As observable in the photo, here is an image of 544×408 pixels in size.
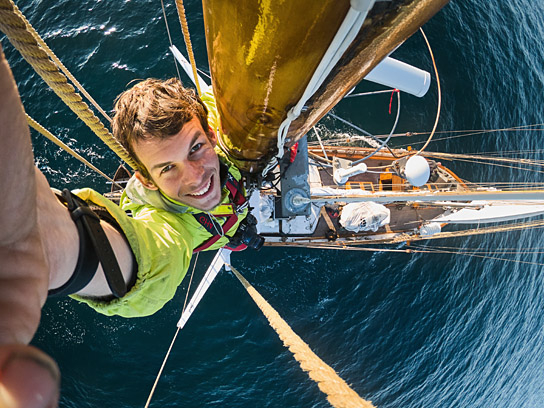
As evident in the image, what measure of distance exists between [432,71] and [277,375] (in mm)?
13225

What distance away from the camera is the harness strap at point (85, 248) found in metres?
1.47

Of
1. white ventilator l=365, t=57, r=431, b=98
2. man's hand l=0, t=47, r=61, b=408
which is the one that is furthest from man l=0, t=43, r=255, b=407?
white ventilator l=365, t=57, r=431, b=98

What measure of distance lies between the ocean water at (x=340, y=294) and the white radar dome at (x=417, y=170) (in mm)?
4991

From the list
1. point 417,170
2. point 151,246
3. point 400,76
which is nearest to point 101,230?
point 151,246

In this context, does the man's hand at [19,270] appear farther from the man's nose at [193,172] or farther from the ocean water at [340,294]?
the ocean water at [340,294]

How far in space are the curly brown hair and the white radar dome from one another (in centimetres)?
571

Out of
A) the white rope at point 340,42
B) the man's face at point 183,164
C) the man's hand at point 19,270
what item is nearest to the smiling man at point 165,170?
the man's face at point 183,164

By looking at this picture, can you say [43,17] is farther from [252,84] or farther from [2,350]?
[2,350]

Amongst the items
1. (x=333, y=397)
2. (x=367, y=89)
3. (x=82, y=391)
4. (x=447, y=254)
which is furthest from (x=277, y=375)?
(x=367, y=89)

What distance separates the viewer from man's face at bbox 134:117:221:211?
2.50 metres

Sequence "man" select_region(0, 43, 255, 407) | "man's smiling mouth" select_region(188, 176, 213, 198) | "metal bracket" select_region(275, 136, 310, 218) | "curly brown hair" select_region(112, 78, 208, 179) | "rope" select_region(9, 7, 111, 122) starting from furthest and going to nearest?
"metal bracket" select_region(275, 136, 310, 218) < "man's smiling mouth" select_region(188, 176, 213, 198) < "curly brown hair" select_region(112, 78, 208, 179) < "rope" select_region(9, 7, 111, 122) < "man" select_region(0, 43, 255, 407)

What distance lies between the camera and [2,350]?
1.90ft

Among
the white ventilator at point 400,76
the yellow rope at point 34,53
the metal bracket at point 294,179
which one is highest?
the yellow rope at point 34,53

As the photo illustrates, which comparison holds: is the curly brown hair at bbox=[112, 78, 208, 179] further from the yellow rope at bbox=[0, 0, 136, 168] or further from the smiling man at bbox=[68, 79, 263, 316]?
the yellow rope at bbox=[0, 0, 136, 168]
